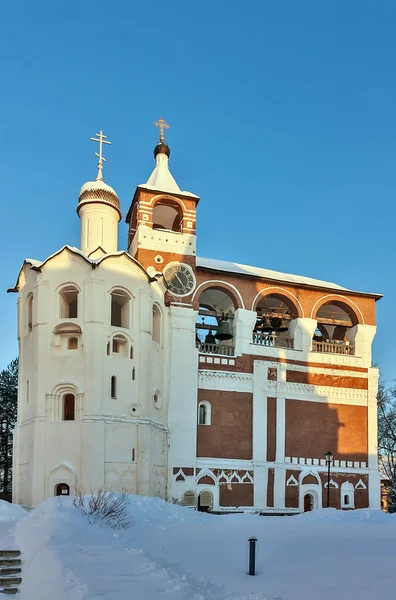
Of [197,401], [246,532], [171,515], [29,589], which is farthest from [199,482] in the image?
[29,589]

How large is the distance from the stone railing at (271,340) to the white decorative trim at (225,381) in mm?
2066

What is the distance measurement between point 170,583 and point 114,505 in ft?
22.0

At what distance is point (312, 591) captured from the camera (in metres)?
7.63

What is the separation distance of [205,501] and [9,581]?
1671 cm

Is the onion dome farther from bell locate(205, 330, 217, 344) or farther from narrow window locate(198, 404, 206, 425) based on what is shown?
narrow window locate(198, 404, 206, 425)

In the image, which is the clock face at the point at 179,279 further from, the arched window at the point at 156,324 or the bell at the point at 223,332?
the bell at the point at 223,332

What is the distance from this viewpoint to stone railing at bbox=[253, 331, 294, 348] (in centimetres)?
2897

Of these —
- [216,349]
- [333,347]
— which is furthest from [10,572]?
[333,347]

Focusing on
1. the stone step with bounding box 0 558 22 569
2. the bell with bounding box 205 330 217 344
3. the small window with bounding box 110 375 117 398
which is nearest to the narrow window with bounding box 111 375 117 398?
the small window with bounding box 110 375 117 398

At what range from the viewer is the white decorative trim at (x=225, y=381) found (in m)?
26.8

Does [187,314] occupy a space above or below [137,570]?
above

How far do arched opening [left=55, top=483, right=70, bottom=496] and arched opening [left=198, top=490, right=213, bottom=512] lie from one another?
6.31 m

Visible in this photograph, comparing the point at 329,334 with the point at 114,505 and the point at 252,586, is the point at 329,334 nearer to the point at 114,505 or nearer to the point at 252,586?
the point at 114,505

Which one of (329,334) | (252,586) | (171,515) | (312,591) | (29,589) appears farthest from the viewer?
(329,334)
